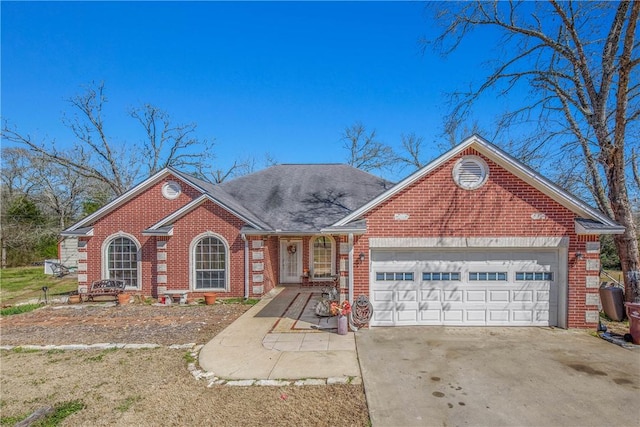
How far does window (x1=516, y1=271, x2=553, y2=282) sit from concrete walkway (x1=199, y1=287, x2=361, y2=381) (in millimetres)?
5124

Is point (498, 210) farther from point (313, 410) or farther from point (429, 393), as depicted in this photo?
point (313, 410)

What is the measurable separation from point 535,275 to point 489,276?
1286 mm

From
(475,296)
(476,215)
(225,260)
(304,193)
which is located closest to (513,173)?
(476,215)

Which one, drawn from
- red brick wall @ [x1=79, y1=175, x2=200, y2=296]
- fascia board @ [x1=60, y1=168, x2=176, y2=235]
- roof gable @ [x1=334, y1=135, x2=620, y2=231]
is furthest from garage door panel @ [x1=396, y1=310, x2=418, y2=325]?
fascia board @ [x1=60, y1=168, x2=176, y2=235]

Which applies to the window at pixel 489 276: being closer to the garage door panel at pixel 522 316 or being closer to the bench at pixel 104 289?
the garage door panel at pixel 522 316

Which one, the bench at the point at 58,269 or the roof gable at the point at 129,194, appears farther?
the bench at the point at 58,269

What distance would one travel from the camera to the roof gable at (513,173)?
27.9ft

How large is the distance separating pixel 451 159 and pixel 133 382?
9247 millimetres

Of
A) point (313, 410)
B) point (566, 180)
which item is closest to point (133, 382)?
point (313, 410)

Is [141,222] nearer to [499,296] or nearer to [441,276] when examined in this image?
[441,276]

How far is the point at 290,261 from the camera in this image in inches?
652

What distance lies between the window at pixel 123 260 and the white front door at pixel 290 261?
265 inches

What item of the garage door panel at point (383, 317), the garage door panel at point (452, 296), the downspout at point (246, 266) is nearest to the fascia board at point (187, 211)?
the downspout at point (246, 266)

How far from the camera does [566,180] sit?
484 inches
